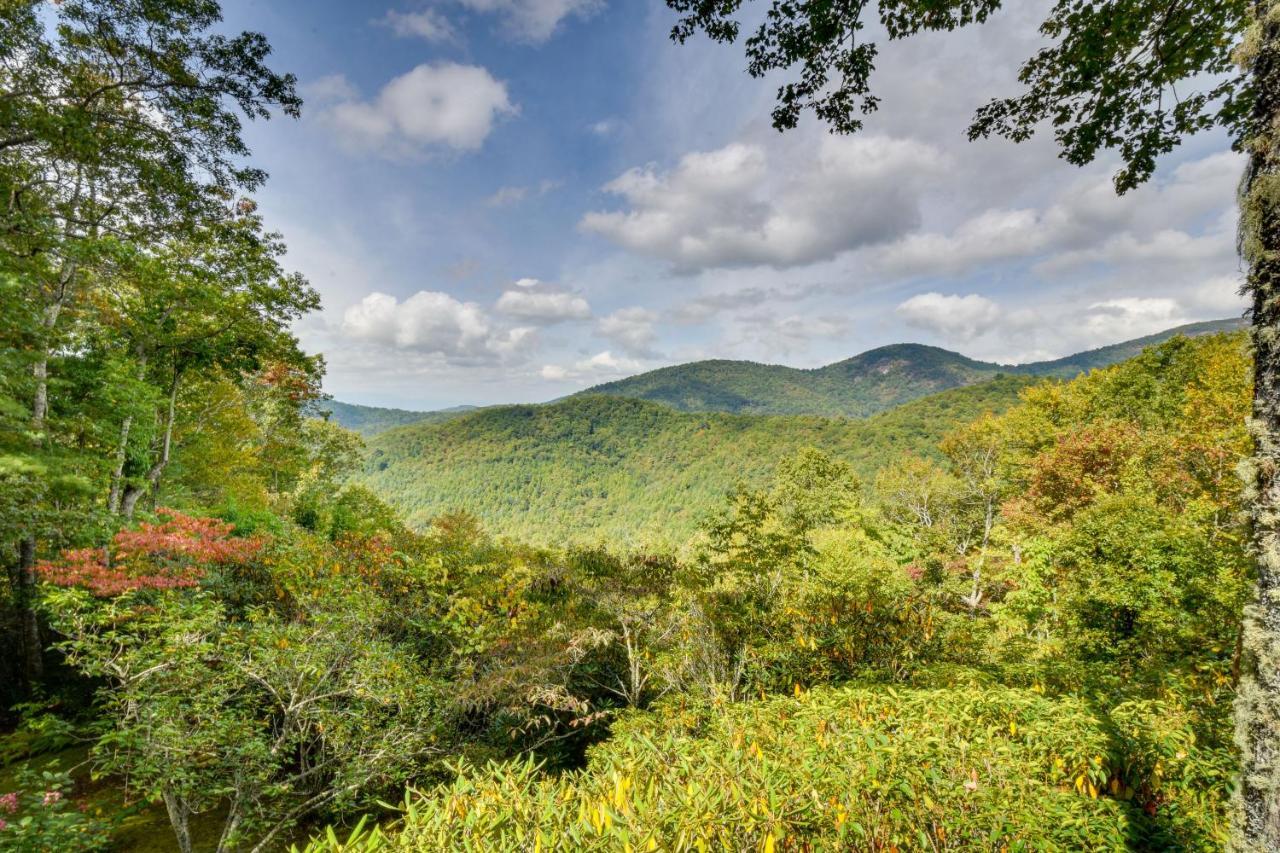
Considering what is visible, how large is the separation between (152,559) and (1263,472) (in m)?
10.7

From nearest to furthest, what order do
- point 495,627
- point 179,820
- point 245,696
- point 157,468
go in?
point 179,820 < point 245,696 < point 495,627 < point 157,468

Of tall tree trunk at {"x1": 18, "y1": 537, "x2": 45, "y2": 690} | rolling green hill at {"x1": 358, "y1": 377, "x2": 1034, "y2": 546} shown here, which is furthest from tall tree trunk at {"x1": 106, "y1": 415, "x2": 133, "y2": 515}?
rolling green hill at {"x1": 358, "y1": 377, "x2": 1034, "y2": 546}

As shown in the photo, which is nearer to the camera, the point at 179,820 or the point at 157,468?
the point at 179,820

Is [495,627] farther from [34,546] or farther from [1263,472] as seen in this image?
[34,546]

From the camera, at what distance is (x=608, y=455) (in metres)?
136

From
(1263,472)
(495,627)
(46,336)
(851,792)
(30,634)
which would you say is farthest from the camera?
(30,634)

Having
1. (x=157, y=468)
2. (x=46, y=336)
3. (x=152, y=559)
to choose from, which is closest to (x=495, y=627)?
(x=152, y=559)

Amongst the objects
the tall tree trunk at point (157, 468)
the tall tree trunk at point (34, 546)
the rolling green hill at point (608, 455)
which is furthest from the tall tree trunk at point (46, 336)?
the rolling green hill at point (608, 455)

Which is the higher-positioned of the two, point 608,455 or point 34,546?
point 608,455

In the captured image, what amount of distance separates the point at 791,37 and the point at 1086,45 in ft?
5.11

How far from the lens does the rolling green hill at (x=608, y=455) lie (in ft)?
235

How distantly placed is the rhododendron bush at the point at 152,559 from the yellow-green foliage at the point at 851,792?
6290 millimetres

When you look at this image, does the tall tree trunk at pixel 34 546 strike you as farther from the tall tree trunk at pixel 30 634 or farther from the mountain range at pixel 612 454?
the mountain range at pixel 612 454

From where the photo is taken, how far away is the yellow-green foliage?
1.63m
